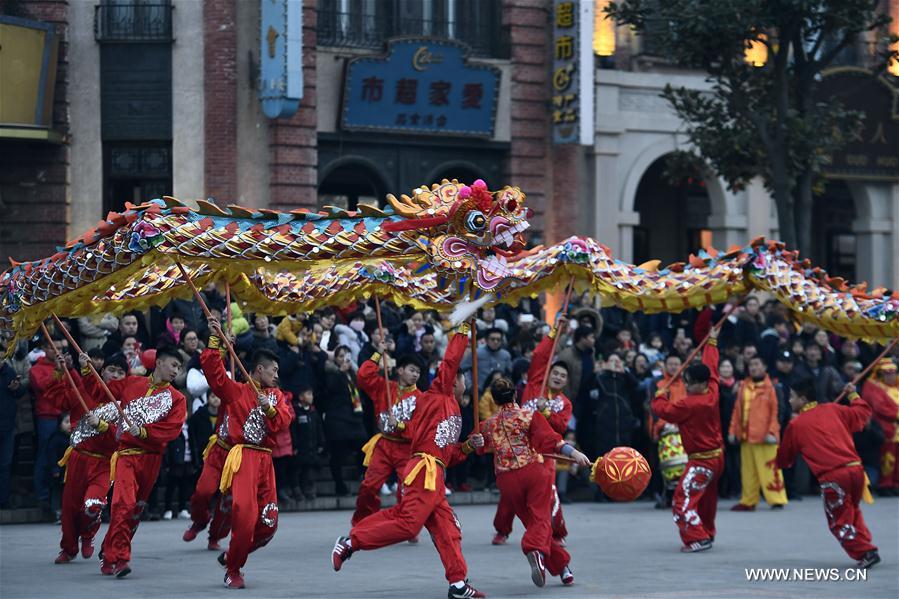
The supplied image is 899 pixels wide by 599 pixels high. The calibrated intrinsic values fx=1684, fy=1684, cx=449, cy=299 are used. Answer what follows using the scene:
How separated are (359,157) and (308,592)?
13.5 metres

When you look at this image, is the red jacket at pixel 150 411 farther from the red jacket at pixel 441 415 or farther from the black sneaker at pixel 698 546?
the black sneaker at pixel 698 546

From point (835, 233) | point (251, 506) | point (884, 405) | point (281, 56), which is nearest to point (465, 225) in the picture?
point (251, 506)

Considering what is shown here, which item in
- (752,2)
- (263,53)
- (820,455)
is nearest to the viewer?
(820,455)

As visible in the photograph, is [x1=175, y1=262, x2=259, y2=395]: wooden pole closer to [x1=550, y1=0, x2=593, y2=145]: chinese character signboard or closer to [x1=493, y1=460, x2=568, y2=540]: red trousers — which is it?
[x1=493, y1=460, x2=568, y2=540]: red trousers

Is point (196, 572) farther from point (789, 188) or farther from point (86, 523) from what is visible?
point (789, 188)

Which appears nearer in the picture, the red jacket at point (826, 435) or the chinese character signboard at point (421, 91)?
the red jacket at point (826, 435)

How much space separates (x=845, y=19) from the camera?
73.8 ft

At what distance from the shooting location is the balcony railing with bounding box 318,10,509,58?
25156mm

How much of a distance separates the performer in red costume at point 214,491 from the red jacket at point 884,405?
374 inches

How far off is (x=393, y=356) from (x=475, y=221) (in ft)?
20.6

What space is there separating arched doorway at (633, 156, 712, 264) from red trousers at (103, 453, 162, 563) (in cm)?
1791

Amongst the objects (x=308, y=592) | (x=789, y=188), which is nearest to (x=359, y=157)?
(x=789, y=188)

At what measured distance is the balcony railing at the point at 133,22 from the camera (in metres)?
23.6

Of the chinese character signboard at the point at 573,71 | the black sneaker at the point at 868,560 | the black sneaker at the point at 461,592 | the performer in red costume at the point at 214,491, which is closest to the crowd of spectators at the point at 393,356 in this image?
the performer in red costume at the point at 214,491
